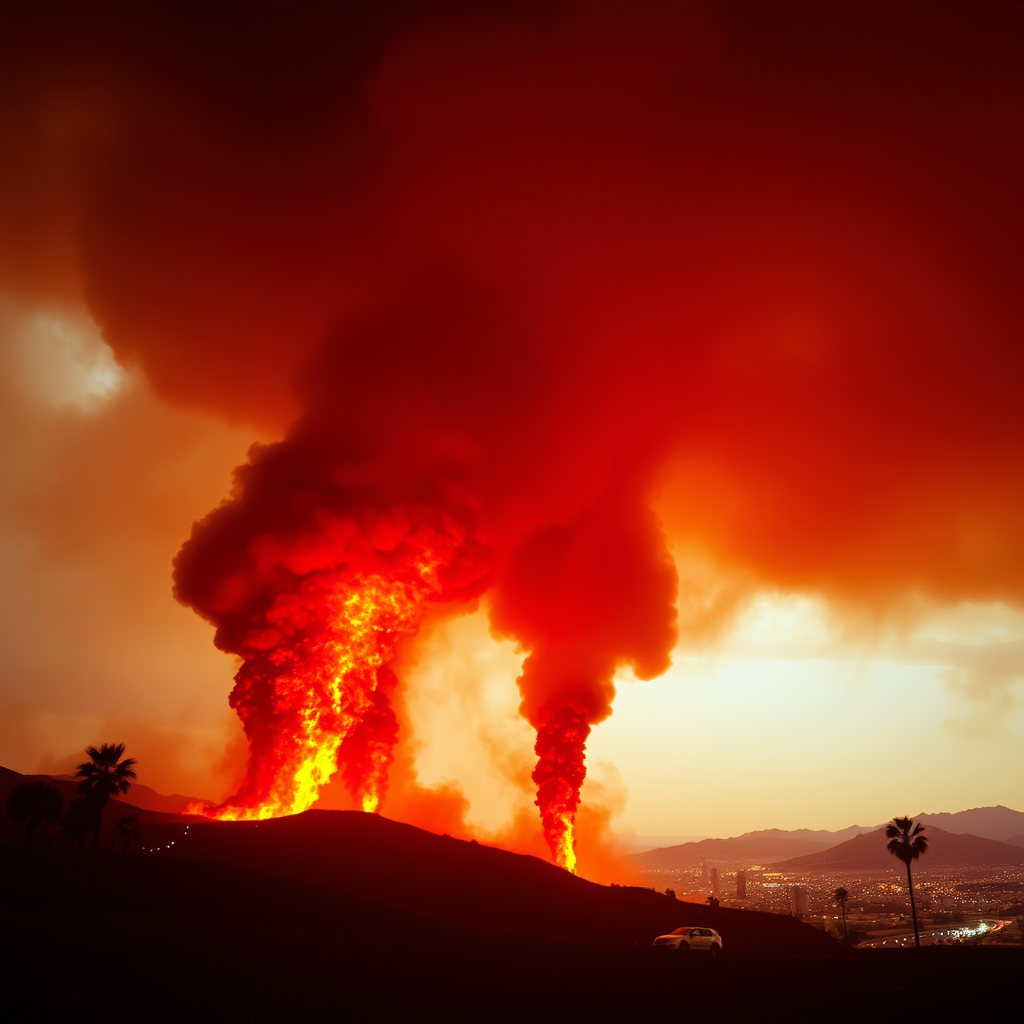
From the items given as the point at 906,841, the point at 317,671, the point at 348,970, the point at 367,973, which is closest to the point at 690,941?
the point at 367,973

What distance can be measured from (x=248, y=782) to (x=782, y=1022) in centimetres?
4974

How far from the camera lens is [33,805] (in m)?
47.2

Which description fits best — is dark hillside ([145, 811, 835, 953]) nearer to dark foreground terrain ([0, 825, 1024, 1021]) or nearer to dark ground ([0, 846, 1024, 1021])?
dark foreground terrain ([0, 825, 1024, 1021])

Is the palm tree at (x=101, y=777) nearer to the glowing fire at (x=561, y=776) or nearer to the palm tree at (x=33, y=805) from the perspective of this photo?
the palm tree at (x=33, y=805)

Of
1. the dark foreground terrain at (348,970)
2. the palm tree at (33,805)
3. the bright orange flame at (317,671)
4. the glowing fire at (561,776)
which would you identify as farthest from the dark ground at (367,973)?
the glowing fire at (561,776)

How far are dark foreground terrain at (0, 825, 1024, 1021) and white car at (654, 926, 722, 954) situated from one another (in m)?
1.55

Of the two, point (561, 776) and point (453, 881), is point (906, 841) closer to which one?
point (561, 776)

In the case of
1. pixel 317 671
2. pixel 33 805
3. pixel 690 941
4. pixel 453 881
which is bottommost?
pixel 690 941

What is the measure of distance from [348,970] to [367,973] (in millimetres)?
643

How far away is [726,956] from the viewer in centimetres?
3198

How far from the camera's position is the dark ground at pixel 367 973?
73.4 feet

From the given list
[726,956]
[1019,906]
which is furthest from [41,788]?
[1019,906]

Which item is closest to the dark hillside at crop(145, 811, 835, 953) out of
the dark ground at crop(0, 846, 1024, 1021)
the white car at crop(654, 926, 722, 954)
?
the white car at crop(654, 926, 722, 954)

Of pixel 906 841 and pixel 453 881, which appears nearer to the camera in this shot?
pixel 453 881
